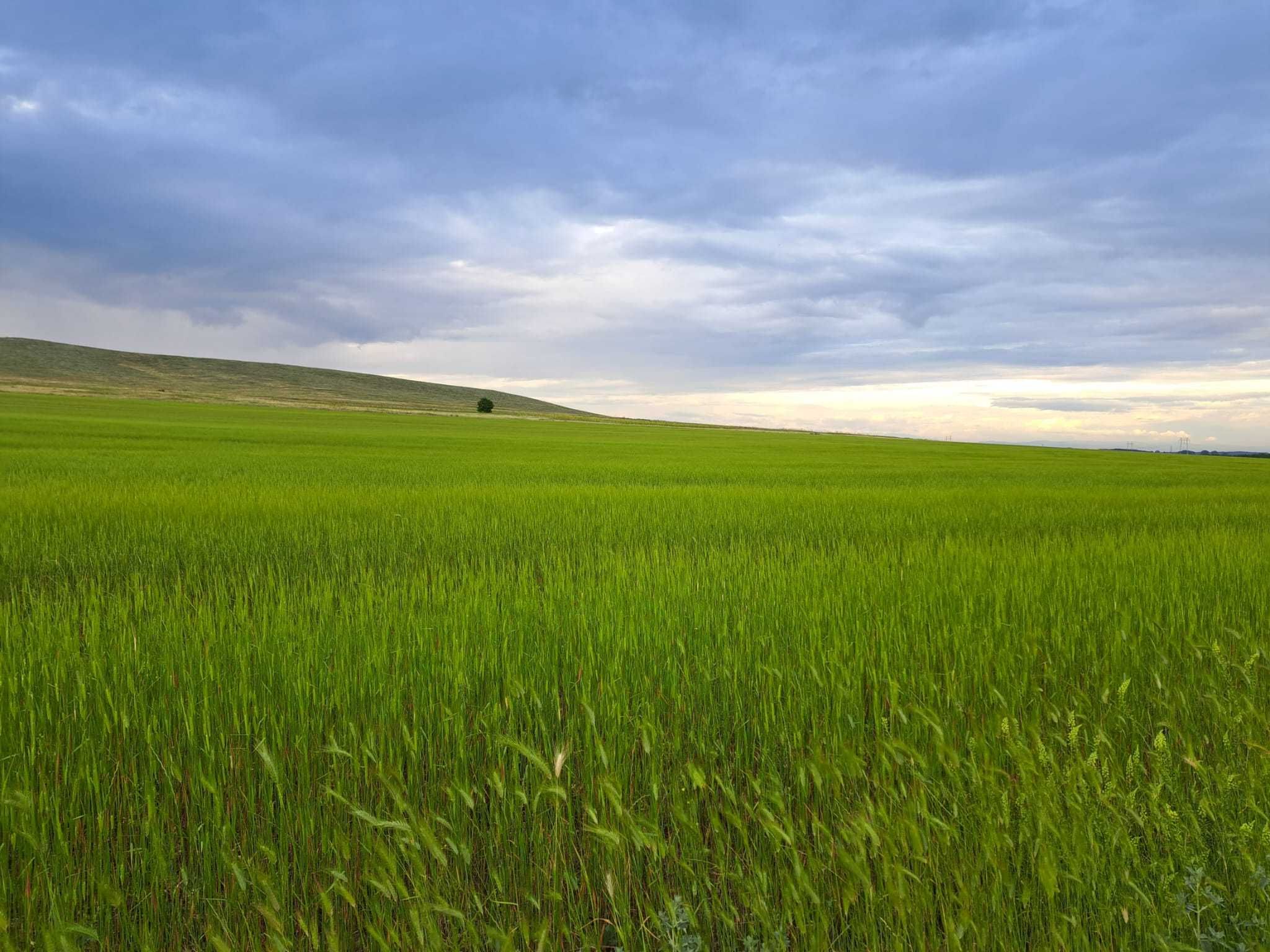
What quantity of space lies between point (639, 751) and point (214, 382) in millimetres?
109986

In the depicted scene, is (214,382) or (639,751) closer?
(639,751)

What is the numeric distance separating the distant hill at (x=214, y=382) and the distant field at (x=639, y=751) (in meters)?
77.7

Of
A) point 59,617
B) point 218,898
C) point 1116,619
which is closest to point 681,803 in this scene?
point 218,898

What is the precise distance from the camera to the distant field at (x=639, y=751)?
177 centimetres

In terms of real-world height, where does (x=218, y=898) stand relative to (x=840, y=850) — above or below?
below

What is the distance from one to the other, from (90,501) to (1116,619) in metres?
10.8

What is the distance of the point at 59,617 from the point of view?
165 inches

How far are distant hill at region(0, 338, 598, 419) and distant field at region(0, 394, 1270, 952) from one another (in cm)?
7766

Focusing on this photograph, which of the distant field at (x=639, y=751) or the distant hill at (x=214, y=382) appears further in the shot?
the distant hill at (x=214, y=382)

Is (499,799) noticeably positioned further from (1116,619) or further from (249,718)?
(1116,619)

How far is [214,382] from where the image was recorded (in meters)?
96.2

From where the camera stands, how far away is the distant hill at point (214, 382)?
7919cm

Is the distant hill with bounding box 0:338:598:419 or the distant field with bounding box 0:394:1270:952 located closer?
the distant field with bounding box 0:394:1270:952

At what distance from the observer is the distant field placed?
1771 mm
